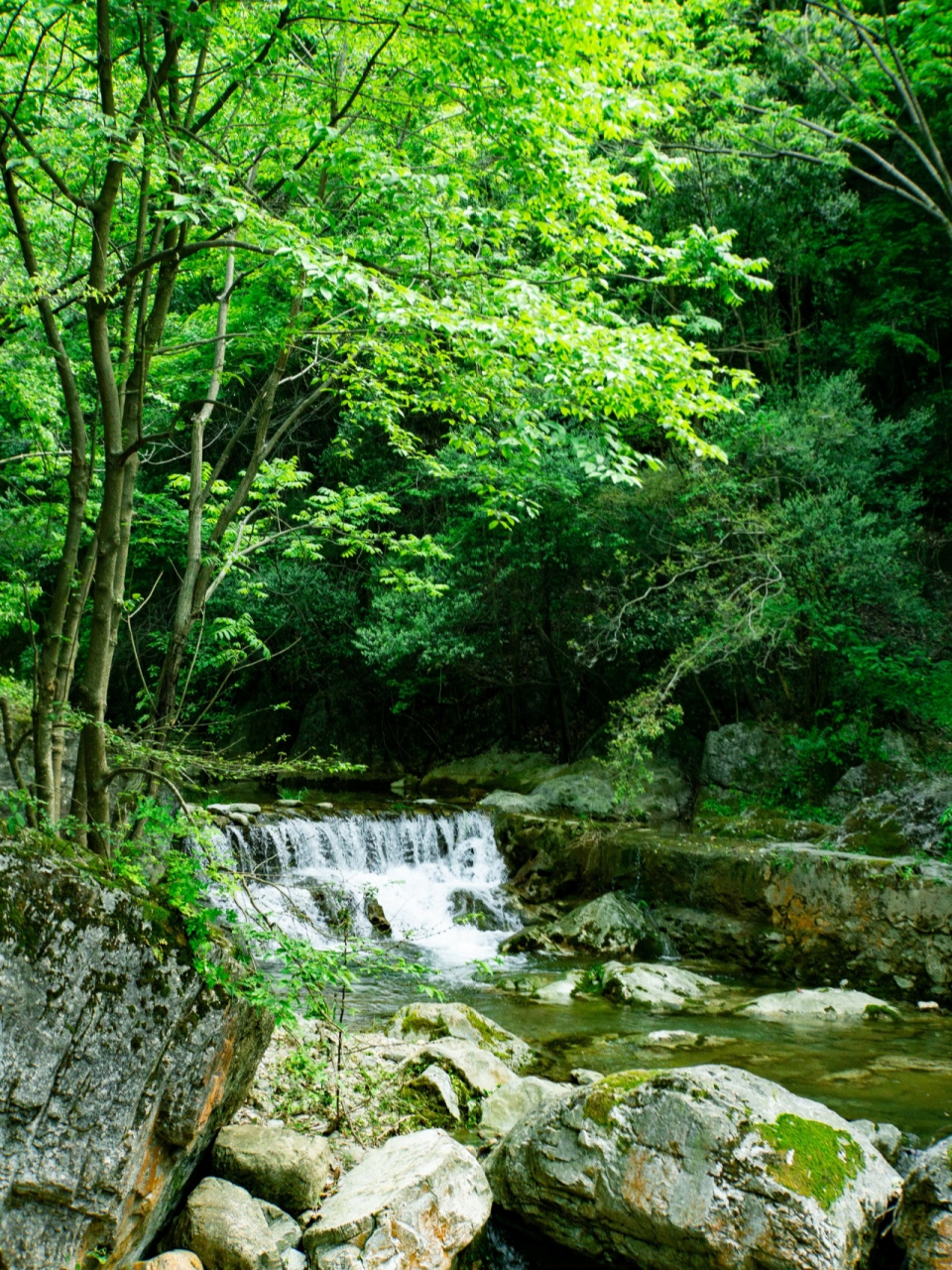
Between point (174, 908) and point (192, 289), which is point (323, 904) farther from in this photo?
point (192, 289)

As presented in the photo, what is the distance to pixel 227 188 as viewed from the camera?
3.52 m

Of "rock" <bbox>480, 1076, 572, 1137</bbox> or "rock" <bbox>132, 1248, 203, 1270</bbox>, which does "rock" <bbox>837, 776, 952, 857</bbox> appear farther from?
"rock" <bbox>132, 1248, 203, 1270</bbox>

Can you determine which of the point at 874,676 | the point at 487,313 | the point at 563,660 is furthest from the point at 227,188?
the point at 563,660

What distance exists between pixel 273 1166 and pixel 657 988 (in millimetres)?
5270

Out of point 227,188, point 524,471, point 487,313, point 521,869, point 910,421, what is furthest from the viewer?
point 910,421

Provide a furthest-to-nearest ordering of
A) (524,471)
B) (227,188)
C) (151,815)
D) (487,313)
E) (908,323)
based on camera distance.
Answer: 1. (908,323)
2. (524,471)
3. (487,313)
4. (227,188)
5. (151,815)

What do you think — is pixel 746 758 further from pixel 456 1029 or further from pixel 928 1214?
pixel 928 1214

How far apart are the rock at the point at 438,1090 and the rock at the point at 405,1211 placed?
3.48 ft

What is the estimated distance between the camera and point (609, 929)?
32.2 ft

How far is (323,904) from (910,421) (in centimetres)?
1155

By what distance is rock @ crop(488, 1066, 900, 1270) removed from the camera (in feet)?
11.0

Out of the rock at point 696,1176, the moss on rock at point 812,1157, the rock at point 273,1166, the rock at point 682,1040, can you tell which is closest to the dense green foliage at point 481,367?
the rock at point 273,1166

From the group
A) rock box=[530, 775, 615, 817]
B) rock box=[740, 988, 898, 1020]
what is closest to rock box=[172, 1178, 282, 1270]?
rock box=[740, 988, 898, 1020]

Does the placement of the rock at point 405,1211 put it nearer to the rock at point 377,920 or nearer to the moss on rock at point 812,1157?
the moss on rock at point 812,1157
